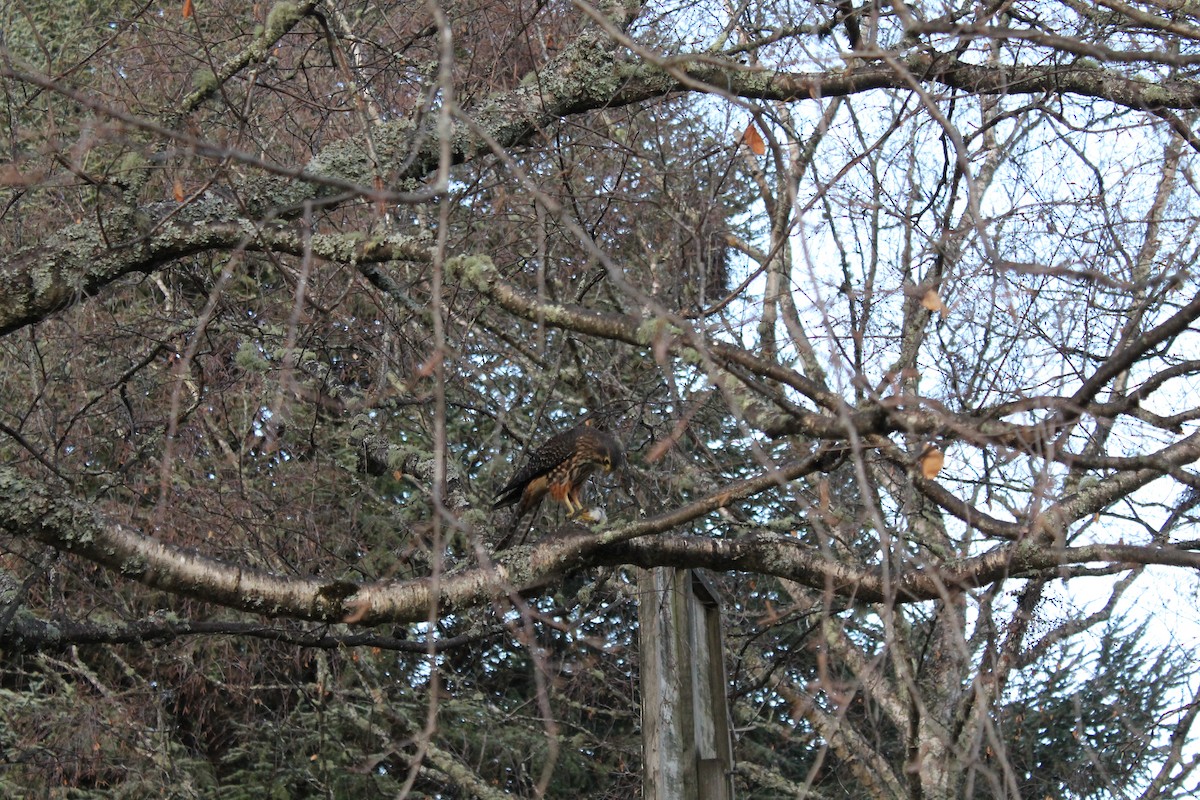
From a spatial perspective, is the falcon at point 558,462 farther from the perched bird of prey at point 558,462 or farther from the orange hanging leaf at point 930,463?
the orange hanging leaf at point 930,463

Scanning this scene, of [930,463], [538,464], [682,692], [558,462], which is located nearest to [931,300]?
[930,463]

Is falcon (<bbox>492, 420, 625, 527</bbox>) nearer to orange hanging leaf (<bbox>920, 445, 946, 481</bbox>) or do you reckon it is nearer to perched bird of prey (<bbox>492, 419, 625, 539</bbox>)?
perched bird of prey (<bbox>492, 419, 625, 539</bbox>)

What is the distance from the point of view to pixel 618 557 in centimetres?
324

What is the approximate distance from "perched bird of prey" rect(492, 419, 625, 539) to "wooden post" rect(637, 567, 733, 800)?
4.96ft

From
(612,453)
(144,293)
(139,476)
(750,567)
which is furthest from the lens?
(144,293)

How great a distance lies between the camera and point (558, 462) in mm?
5395

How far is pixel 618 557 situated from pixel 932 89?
1.75 metres

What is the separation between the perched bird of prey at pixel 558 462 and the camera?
5223mm

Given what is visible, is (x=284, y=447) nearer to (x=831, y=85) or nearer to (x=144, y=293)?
(x=144, y=293)

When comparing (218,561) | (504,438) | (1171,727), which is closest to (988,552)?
(218,561)

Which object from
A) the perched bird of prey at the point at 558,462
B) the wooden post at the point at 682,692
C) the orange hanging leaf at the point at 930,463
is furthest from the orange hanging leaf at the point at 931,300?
the perched bird of prey at the point at 558,462

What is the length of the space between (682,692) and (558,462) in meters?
2.01

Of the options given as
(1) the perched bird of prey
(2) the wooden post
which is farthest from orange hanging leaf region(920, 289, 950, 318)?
(1) the perched bird of prey

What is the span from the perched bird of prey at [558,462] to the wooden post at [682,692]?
151 centimetres
